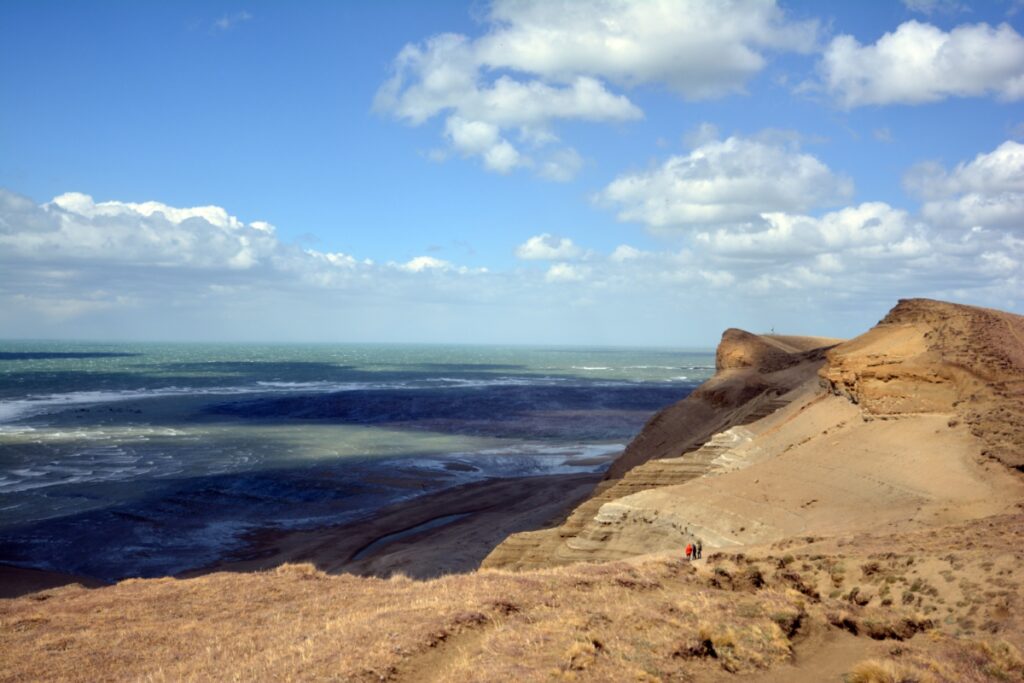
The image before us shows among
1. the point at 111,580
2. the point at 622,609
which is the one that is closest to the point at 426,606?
the point at 622,609

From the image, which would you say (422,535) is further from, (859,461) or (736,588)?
(736,588)

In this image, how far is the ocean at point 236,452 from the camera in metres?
29.9

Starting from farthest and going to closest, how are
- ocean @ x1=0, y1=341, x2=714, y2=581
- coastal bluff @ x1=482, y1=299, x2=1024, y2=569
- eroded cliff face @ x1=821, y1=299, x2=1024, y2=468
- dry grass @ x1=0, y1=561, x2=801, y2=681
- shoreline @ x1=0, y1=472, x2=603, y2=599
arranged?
ocean @ x1=0, y1=341, x2=714, y2=581 < shoreline @ x1=0, y1=472, x2=603, y2=599 < eroded cliff face @ x1=821, y1=299, x2=1024, y2=468 < coastal bluff @ x1=482, y1=299, x2=1024, y2=569 < dry grass @ x1=0, y1=561, x2=801, y2=681

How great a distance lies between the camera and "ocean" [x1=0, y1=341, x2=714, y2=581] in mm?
29875

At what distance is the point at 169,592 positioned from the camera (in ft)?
49.8

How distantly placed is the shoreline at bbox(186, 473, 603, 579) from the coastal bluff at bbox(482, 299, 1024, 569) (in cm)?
691

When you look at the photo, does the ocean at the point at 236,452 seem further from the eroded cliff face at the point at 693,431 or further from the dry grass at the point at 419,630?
the dry grass at the point at 419,630

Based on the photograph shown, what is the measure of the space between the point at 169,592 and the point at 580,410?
6641 centimetres

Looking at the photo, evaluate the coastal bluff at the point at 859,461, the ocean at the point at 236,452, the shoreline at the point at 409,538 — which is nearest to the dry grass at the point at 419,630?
the coastal bluff at the point at 859,461

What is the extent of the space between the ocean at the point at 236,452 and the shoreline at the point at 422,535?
170cm

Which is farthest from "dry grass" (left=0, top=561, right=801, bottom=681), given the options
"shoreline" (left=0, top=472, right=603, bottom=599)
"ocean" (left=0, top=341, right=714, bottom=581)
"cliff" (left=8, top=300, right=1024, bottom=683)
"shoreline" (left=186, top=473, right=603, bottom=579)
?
"ocean" (left=0, top=341, right=714, bottom=581)

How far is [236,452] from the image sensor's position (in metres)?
49.0

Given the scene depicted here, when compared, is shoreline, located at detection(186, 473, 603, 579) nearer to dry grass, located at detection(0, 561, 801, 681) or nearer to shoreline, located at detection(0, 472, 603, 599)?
shoreline, located at detection(0, 472, 603, 599)

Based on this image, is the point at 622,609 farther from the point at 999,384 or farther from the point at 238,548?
the point at 238,548
